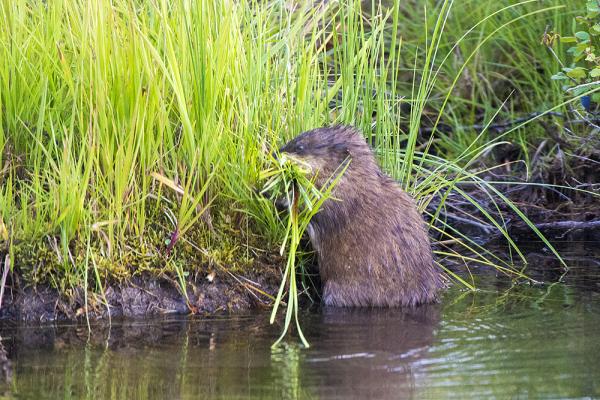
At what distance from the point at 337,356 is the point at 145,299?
1.14m

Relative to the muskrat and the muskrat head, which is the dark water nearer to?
the muskrat

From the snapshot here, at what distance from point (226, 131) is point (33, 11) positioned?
112cm

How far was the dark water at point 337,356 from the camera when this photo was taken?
144 inches

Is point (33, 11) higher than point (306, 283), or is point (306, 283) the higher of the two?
point (33, 11)

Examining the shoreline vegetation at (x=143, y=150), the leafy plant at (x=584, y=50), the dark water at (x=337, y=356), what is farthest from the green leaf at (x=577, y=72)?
the dark water at (x=337, y=356)

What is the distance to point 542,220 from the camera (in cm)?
687

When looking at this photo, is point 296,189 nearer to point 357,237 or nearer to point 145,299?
point 357,237

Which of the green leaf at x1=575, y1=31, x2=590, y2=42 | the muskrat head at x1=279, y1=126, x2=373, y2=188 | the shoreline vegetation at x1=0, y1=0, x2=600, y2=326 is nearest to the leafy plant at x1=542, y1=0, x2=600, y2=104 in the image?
the green leaf at x1=575, y1=31, x2=590, y2=42

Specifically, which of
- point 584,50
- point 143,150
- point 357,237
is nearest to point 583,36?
point 584,50

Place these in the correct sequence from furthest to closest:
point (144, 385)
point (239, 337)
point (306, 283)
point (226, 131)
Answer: point (306, 283) < point (226, 131) < point (239, 337) < point (144, 385)

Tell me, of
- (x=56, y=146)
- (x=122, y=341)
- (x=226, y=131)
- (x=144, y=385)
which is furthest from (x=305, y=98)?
(x=144, y=385)

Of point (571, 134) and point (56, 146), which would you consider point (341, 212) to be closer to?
point (56, 146)

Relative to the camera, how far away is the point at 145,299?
15.9 feet

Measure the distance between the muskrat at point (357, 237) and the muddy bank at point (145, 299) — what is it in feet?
1.01
